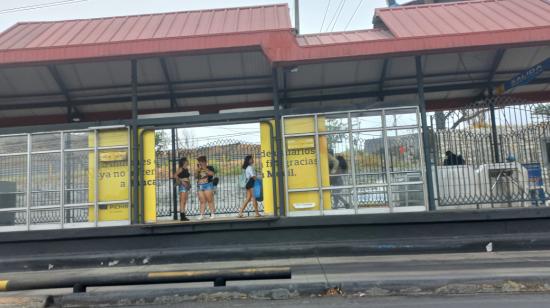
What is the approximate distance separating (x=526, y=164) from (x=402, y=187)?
113 inches

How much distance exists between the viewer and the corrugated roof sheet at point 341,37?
10.5 meters

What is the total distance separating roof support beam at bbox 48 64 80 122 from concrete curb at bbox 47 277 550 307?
6.82m

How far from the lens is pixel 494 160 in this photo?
10.5 metres

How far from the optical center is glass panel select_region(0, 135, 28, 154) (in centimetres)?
1062

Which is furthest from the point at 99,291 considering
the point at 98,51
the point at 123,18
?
the point at 123,18

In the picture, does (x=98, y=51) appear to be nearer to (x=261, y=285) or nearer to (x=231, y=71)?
(x=231, y=71)

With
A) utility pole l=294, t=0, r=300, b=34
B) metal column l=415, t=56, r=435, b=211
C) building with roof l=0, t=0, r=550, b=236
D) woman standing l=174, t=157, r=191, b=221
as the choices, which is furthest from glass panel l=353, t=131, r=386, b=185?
utility pole l=294, t=0, r=300, b=34

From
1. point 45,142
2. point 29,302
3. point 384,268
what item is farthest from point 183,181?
point 384,268

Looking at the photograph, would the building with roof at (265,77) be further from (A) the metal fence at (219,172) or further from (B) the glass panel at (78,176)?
(A) the metal fence at (219,172)

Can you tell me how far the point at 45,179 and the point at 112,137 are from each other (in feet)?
5.72

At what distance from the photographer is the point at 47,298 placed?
265 inches

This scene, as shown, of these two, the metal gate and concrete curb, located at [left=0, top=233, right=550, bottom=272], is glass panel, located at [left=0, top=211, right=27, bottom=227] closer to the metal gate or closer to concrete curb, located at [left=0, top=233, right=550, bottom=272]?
the metal gate

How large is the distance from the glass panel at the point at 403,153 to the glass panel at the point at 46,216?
7.29 m

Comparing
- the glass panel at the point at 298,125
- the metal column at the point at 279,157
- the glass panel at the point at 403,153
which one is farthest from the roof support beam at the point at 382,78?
the metal column at the point at 279,157
